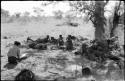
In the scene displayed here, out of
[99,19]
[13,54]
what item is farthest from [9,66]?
[99,19]

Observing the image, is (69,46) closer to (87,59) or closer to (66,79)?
(87,59)

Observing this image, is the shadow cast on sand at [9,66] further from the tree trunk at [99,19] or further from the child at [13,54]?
the tree trunk at [99,19]

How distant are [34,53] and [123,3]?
7.74m

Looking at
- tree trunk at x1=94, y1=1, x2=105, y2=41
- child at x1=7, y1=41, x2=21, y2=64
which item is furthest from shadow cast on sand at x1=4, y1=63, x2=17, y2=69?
tree trunk at x1=94, y1=1, x2=105, y2=41

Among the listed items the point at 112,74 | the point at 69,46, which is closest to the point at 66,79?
the point at 112,74

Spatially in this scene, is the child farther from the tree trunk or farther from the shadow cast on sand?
the tree trunk

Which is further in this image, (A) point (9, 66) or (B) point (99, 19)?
(B) point (99, 19)

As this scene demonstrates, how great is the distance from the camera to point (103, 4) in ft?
41.1

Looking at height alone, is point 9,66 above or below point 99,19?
below

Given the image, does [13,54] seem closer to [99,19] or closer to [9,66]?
[9,66]

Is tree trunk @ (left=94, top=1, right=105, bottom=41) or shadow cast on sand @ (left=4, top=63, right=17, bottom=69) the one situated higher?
tree trunk @ (left=94, top=1, right=105, bottom=41)

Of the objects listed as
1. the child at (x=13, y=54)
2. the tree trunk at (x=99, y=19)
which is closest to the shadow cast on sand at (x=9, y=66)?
the child at (x=13, y=54)

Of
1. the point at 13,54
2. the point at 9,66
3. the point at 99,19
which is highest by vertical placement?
the point at 99,19

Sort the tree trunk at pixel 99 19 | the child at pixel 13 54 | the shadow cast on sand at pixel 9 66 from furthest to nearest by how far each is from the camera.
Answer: the tree trunk at pixel 99 19 < the child at pixel 13 54 < the shadow cast on sand at pixel 9 66
